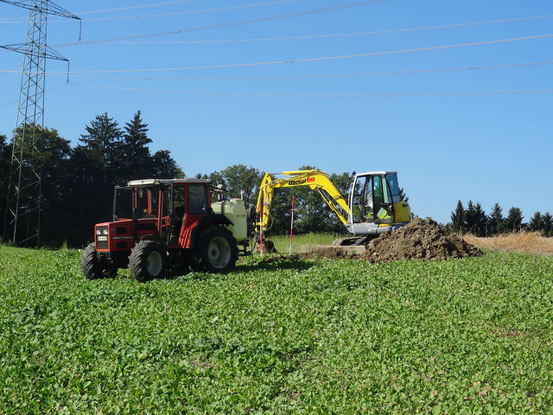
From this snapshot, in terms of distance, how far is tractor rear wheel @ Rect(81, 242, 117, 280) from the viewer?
1462 centimetres

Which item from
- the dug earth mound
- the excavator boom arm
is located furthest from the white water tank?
the excavator boom arm

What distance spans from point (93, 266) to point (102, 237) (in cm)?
85

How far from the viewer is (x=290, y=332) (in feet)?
28.6

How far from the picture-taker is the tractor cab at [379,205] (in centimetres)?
2041

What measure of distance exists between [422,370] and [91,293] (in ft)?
23.8

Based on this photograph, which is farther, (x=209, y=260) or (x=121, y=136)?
(x=121, y=136)

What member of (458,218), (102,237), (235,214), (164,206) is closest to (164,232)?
(164,206)

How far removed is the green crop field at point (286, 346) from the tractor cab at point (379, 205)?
7689 millimetres

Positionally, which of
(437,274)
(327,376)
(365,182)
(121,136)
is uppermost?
(121,136)

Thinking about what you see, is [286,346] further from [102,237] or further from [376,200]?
[376,200]

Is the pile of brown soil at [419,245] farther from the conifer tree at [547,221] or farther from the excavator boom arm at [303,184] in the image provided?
the conifer tree at [547,221]

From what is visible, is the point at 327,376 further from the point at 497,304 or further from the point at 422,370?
the point at 497,304

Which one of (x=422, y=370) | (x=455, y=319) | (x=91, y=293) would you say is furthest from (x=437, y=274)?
(x=91, y=293)

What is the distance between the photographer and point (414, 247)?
17641mm
